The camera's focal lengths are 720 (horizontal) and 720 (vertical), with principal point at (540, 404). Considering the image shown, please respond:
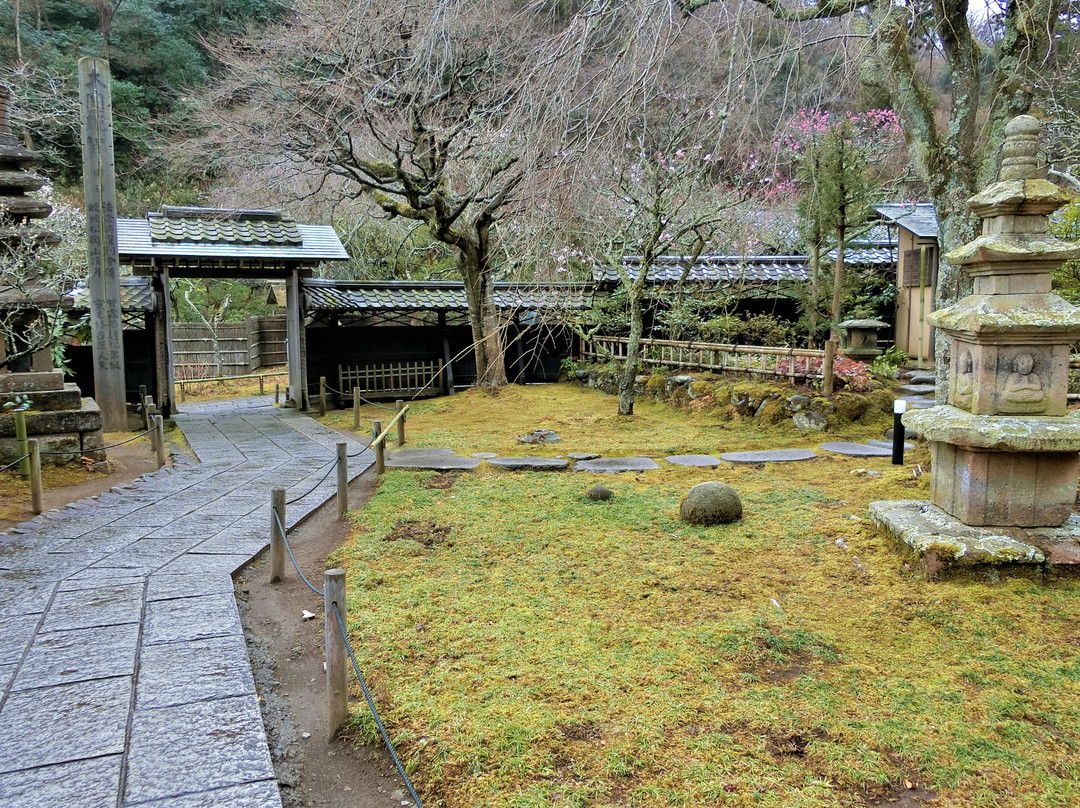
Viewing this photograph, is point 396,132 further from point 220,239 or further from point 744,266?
point 744,266

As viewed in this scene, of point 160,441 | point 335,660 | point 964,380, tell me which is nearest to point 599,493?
point 964,380

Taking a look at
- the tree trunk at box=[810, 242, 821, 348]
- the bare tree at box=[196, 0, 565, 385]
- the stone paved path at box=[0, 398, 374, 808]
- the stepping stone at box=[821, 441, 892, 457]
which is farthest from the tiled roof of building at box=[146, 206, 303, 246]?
the stepping stone at box=[821, 441, 892, 457]

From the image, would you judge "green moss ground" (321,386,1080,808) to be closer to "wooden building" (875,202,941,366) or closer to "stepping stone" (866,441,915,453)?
"stepping stone" (866,441,915,453)

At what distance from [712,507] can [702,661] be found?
258 centimetres

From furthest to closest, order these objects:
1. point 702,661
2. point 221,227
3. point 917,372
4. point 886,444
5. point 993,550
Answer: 1. point 221,227
2. point 917,372
3. point 886,444
4. point 993,550
5. point 702,661

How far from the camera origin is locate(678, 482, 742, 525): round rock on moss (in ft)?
20.7

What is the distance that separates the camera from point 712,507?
630 centimetres

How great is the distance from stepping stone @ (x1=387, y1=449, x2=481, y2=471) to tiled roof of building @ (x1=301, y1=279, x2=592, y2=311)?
267 inches

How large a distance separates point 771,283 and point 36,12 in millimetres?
23788

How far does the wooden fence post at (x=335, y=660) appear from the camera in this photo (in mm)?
3301

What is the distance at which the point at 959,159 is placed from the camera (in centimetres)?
665

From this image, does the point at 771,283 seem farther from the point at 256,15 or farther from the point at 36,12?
the point at 36,12

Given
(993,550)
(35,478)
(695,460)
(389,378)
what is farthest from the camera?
(389,378)

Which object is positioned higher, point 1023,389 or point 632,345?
point 632,345
